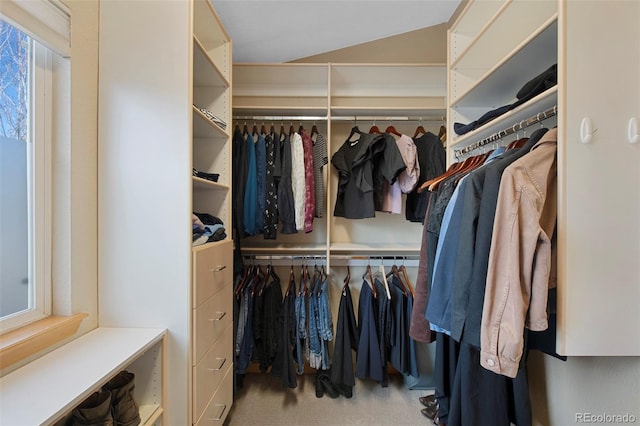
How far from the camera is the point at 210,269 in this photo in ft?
4.34

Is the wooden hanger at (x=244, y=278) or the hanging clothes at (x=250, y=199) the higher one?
the hanging clothes at (x=250, y=199)

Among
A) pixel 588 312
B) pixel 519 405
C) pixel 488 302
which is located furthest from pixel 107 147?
pixel 519 405

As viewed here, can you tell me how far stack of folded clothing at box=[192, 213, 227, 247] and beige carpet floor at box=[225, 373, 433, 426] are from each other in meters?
1.23

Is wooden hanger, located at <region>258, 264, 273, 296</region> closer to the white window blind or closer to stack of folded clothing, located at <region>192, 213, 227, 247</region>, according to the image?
stack of folded clothing, located at <region>192, 213, 227, 247</region>

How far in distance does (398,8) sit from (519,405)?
231 centimetres

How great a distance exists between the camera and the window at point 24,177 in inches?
37.6

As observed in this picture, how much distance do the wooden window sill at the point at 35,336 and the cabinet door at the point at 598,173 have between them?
5.70 ft

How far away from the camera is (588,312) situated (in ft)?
2.78

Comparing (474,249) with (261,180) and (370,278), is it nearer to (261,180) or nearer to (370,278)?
(370,278)

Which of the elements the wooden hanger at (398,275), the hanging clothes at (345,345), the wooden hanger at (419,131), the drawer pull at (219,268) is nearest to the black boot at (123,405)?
the drawer pull at (219,268)

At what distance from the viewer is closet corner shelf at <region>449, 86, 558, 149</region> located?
921 mm

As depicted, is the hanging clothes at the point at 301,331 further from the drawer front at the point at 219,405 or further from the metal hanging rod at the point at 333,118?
the metal hanging rod at the point at 333,118

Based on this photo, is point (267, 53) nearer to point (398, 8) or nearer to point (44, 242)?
point (398, 8)

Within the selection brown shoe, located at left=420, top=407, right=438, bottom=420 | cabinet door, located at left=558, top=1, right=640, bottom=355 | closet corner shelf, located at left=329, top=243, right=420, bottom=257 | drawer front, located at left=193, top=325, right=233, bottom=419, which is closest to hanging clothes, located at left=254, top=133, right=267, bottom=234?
closet corner shelf, located at left=329, top=243, right=420, bottom=257
